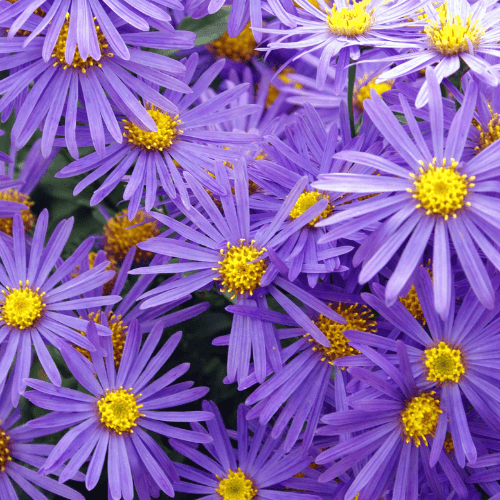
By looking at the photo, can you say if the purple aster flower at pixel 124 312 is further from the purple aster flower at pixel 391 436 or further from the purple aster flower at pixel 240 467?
the purple aster flower at pixel 391 436

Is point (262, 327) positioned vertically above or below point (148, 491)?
above

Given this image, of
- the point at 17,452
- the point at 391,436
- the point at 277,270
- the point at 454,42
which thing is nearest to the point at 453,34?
the point at 454,42

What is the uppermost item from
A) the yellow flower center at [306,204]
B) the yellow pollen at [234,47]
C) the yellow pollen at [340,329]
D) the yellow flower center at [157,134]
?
the yellow pollen at [234,47]

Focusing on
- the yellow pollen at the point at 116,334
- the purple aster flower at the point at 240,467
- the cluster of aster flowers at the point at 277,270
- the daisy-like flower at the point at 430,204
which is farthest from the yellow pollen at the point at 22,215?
the daisy-like flower at the point at 430,204

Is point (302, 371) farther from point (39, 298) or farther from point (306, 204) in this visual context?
point (39, 298)

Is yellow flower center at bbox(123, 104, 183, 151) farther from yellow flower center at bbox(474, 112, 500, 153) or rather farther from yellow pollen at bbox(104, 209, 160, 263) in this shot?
yellow flower center at bbox(474, 112, 500, 153)

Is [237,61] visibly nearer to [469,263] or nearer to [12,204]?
[12,204]

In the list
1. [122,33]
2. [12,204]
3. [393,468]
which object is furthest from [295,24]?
[393,468]

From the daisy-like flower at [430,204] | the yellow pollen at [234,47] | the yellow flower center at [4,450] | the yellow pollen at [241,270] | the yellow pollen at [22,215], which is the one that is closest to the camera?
the daisy-like flower at [430,204]
